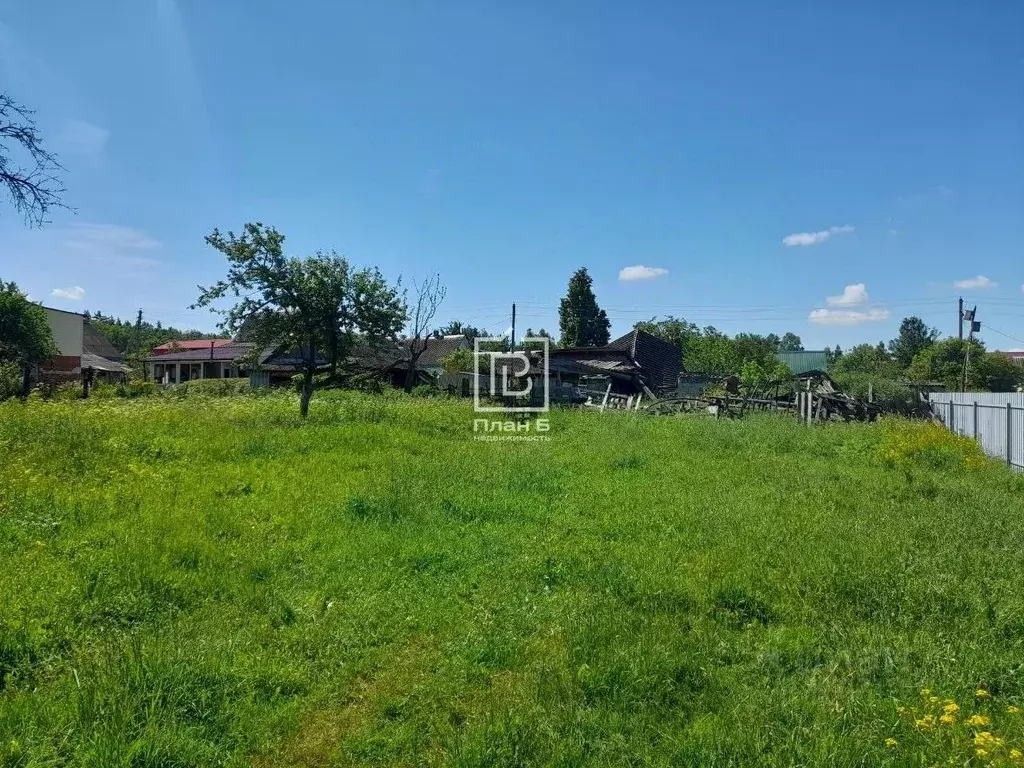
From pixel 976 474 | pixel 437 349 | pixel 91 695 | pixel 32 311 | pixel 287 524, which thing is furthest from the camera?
pixel 437 349

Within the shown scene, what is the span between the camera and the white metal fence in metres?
10.7

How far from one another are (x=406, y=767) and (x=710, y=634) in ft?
7.37

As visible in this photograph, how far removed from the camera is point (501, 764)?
259 centimetres

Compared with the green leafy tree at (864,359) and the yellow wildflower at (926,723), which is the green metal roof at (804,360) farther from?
the yellow wildflower at (926,723)

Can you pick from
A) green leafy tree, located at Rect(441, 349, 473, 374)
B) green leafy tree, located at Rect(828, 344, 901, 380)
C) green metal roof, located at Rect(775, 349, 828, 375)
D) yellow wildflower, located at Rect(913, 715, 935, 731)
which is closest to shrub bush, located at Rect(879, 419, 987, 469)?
yellow wildflower, located at Rect(913, 715, 935, 731)

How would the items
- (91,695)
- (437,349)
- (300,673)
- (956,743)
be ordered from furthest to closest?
(437,349)
(300,673)
(91,695)
(956,743)

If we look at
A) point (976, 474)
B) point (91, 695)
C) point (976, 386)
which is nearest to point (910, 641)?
point (91, 695)

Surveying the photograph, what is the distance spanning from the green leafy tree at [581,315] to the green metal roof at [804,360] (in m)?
15.6

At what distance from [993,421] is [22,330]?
34.6 meters

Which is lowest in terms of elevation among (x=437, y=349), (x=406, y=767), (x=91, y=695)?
(x=406, y=767)

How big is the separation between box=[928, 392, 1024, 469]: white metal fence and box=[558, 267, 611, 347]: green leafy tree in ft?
103

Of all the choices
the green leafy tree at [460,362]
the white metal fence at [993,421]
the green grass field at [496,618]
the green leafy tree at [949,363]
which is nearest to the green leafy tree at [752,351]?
the green leafy tree at [949,363]

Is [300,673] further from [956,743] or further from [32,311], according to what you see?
[32,311]

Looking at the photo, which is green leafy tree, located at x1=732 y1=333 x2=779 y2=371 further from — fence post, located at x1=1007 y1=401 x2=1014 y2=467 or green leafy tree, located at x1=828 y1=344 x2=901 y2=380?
fence post, located at x1=1007 y1=401 x2=1014 y2=467
